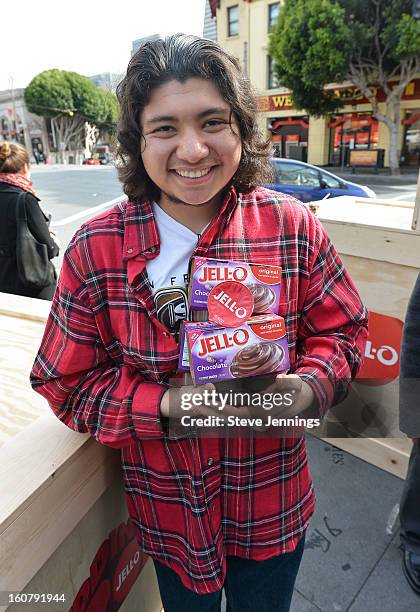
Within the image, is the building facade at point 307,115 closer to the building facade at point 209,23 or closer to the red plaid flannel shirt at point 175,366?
the building facade at point 209,23

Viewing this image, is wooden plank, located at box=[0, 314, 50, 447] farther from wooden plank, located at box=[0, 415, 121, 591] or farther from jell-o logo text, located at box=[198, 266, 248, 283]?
jell-o logo text, located at box=[198, 266, 248, 283]

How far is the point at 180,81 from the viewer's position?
0.90m

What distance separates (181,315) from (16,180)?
7.64 ft

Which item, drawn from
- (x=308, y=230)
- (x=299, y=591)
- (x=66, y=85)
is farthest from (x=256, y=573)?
(x=66, y=85)

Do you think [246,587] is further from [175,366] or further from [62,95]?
[62,95]

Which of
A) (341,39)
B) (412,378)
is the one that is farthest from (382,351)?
(341,39)

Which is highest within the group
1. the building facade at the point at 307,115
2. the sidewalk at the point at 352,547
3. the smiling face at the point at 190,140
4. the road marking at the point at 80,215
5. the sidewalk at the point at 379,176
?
the building facade at the point at 307,115

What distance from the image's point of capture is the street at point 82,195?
8.50 metres

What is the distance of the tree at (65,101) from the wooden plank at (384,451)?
34049mm

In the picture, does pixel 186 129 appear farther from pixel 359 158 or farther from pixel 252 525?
pixel 359 158

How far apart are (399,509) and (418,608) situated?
347mm

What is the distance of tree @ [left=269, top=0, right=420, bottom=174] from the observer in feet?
46.1

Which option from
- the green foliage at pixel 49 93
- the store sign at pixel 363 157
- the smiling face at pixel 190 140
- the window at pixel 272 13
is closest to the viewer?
the smiling face at pixel 190 140

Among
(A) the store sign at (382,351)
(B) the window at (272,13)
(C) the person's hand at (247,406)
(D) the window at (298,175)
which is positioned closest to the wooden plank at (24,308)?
(C) the person's hand at (247,406)
